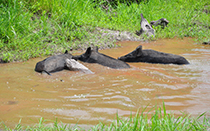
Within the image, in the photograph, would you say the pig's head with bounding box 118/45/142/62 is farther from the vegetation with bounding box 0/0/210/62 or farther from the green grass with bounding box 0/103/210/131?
the green grass with bounding box 0/103/210/131

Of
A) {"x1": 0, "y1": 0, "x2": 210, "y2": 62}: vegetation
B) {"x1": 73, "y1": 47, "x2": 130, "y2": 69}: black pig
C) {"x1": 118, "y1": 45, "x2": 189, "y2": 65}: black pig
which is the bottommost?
{"x1": 73, "y1": 47, "x2": 130, "y2": 69}: black pig

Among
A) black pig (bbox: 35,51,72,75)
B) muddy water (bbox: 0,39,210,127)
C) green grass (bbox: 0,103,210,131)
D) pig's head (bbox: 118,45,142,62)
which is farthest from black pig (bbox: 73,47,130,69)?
green grass (bbox: 0,103,210,131)

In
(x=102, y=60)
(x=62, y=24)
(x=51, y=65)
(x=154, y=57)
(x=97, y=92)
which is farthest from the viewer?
(x=62, y=24)

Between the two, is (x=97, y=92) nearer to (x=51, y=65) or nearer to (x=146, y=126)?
(x=146, y=126)

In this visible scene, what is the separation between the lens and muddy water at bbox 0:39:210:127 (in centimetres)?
279

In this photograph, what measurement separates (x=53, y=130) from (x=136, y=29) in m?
8.79

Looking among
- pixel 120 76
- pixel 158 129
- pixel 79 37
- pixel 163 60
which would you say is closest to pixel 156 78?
pixel 120 76

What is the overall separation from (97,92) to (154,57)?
9.58 ft

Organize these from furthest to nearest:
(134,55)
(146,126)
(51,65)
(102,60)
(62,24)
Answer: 1. (62,24)
2. (134,55)
3. (102,60)
4. (51,65)
5. (146,126)

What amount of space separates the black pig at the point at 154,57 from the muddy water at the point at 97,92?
0.26 metres

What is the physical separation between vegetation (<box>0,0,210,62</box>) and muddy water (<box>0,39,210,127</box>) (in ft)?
4.89

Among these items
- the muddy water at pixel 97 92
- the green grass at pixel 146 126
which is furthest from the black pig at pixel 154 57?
the green grass at pixel 146 126

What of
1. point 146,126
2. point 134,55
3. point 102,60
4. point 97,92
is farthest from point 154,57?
point 146,126

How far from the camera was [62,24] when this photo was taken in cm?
832
